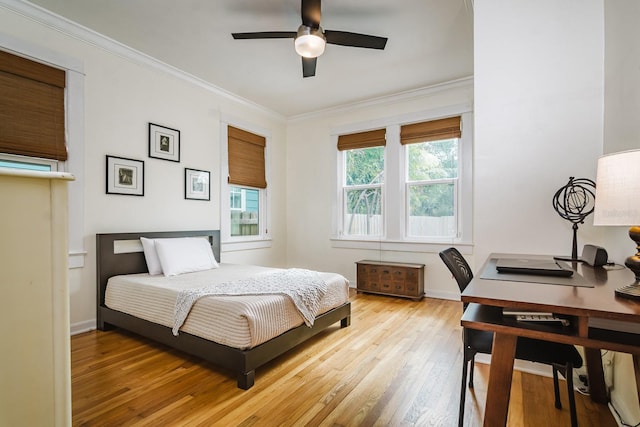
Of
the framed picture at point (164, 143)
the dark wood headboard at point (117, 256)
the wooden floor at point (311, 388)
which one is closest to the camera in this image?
the wooden floor at point (311, 388)

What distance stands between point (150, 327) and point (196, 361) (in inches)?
21.9

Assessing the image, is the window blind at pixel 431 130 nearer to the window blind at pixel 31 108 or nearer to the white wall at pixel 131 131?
the white wall at pixel 131 131

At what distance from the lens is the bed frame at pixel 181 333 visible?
2.07m

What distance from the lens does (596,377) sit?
1839mm

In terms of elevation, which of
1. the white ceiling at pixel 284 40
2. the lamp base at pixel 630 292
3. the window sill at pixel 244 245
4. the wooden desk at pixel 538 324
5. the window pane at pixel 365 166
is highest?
the white ceiling at pixel 284 40

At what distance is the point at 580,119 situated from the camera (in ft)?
6.95

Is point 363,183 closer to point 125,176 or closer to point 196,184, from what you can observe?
point 196,184

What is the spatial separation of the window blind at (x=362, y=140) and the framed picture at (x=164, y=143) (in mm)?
2395

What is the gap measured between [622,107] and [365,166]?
330 centimetres

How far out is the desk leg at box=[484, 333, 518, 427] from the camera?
1.09 meters

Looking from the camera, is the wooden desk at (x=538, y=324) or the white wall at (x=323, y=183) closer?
the wooden desk at (x=538, y=324)

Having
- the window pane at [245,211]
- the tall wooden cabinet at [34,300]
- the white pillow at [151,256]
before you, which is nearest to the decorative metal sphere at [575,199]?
the tall wooden cabinet at [34,300]

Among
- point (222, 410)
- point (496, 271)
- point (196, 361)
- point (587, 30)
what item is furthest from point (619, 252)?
point (196, 361)

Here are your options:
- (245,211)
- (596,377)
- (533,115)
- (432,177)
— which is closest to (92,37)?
(245,211)
